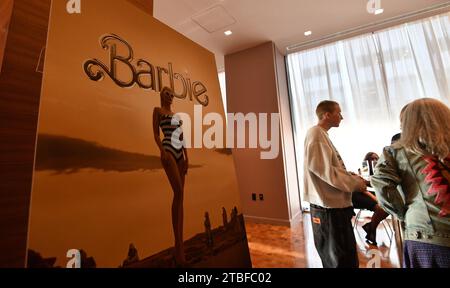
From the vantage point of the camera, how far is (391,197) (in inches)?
42.9

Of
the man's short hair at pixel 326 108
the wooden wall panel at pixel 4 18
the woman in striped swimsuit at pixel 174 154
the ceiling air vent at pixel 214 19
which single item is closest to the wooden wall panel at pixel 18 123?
the wooden wall panel at pixel 4 18

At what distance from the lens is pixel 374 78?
3395 millimetres

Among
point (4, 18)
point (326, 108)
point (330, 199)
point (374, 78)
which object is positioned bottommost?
point (330, 199)

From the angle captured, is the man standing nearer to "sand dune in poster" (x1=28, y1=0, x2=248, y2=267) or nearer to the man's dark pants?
the man's dark pants

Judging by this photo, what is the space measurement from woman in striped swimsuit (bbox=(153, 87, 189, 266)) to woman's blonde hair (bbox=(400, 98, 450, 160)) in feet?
3.77

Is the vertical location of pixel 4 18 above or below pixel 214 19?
below

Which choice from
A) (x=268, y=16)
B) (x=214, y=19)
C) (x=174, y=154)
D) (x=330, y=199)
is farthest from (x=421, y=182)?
(x=214, y=19)

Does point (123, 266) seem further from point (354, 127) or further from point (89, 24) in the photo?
point (354, 127)

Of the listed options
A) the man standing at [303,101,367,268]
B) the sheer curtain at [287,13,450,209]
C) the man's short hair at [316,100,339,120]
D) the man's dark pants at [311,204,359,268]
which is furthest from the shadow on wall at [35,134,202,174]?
Answer: the sheer curtain at [287,13,450,209]

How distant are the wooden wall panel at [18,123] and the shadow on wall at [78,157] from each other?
172 millimetres

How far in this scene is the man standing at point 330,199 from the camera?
1.44 metres

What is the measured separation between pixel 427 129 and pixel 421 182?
260 mm

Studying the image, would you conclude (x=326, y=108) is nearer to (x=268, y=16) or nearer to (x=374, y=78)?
(x=268, y=16)
